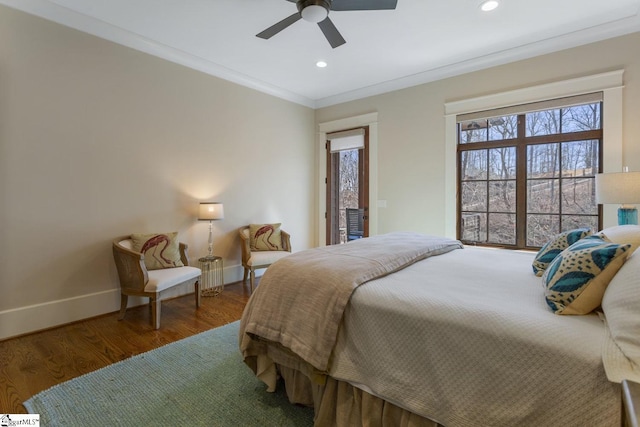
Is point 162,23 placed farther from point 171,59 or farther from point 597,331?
point 597,331

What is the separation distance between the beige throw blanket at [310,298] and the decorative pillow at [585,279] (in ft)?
2.48

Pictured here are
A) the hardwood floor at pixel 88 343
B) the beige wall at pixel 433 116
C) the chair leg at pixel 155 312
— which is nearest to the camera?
the hardwood floor at pixel 88 343

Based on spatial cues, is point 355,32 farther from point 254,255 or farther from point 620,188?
point 254,255

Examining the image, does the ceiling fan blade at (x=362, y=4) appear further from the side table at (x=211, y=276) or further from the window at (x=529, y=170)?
the side table at (x=211, y=276)

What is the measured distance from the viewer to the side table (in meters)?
3.61

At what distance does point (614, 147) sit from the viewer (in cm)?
289

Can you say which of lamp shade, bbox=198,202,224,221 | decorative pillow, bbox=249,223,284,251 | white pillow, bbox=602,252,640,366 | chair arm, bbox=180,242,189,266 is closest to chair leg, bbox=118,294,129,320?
chair arm, bbox=180,242,189,266

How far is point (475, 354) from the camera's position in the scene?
1.08m

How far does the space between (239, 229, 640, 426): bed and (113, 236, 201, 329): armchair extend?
143 centimetres

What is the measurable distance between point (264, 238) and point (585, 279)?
3491 mm

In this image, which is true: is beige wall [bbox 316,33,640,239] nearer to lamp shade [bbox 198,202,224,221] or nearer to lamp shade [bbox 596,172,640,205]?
lamp shade [bbox 596,172,640,205]

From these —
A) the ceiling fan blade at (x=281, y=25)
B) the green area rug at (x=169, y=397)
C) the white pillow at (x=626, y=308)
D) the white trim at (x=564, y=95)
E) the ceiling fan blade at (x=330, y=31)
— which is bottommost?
the green area rug at (x=169, y=397)

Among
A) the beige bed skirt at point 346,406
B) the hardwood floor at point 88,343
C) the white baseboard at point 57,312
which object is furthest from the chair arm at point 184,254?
the beige bed skirt at point 346,406

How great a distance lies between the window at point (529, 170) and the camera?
3.13 m
